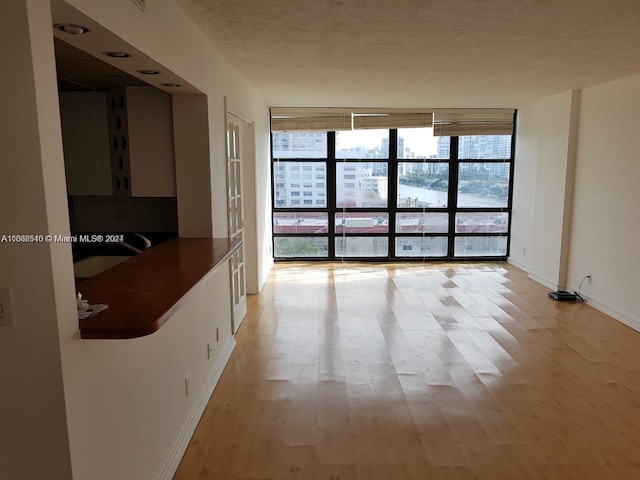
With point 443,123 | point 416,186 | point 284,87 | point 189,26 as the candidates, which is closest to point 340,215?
point 416,186

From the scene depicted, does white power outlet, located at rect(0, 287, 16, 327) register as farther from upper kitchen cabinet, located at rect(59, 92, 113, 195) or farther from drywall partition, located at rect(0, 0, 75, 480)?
upper kitchen cabinet, located at rect(59, 92, 113, 195)

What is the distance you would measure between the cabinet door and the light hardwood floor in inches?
9.7

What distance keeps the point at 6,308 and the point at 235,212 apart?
3.22 metres

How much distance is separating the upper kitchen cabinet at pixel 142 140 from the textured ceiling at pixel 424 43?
0.66 metres

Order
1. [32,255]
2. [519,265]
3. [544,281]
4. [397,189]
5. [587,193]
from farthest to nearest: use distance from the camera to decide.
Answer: [397,189]
[519,265]
[544,281]
[587,193]
[32,255]

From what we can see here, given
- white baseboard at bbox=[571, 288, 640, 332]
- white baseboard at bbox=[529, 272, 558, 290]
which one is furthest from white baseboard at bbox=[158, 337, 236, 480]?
white baseboard at bbox=[529, 272, 558, 290]

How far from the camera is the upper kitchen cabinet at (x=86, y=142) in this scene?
3.45 metres

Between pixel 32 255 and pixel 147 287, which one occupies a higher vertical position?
pixel 32 255

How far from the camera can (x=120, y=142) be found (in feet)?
11.0

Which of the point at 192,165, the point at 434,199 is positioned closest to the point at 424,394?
the point at 192,165

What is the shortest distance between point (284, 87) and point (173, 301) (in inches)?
160

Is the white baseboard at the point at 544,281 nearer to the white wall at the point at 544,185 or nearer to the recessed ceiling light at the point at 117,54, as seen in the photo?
the white wall at the point at 544,185

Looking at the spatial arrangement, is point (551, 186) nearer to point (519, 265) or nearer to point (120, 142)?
point (519, 265)

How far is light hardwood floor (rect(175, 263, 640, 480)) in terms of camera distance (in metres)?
2.46
